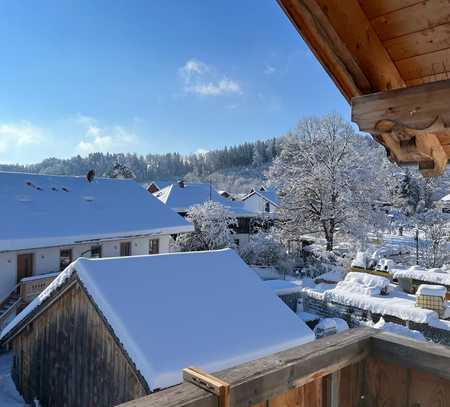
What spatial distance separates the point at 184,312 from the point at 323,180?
1522 centimetres

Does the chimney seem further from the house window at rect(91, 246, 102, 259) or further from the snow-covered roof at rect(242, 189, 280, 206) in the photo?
the snow-covered roof at rect(242, 189, 280, 206)

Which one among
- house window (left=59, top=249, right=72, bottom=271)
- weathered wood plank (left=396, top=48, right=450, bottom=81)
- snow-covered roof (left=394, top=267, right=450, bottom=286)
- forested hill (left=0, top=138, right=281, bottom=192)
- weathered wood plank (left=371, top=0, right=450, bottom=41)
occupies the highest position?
forested hill (left=0, top=138, right=281, bottom=192)

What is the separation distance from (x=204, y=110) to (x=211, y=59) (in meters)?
8.12

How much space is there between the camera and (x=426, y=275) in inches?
548

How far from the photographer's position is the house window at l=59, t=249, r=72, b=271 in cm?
1470

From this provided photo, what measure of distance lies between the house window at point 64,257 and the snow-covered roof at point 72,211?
2.67 feet

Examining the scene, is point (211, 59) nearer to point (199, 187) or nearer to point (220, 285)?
point (220, 285)

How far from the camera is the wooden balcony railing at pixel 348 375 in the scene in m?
1.31

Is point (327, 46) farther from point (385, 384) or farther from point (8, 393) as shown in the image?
point (8, 393)

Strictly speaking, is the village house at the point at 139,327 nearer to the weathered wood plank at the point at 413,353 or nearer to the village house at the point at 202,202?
the weathered wood plank at the point at 413,353

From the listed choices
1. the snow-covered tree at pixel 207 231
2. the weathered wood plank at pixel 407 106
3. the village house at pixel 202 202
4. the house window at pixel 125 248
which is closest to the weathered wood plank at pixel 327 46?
the weathered wood plank at pixel 407 106

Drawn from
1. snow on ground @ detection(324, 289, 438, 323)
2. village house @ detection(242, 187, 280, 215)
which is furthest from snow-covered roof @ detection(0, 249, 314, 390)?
village house @ detection(242, 187, 280, 215)

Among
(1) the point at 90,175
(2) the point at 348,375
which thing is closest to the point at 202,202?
(1) the point at 90,175

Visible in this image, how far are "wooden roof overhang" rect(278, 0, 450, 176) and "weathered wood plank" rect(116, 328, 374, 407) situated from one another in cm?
118
